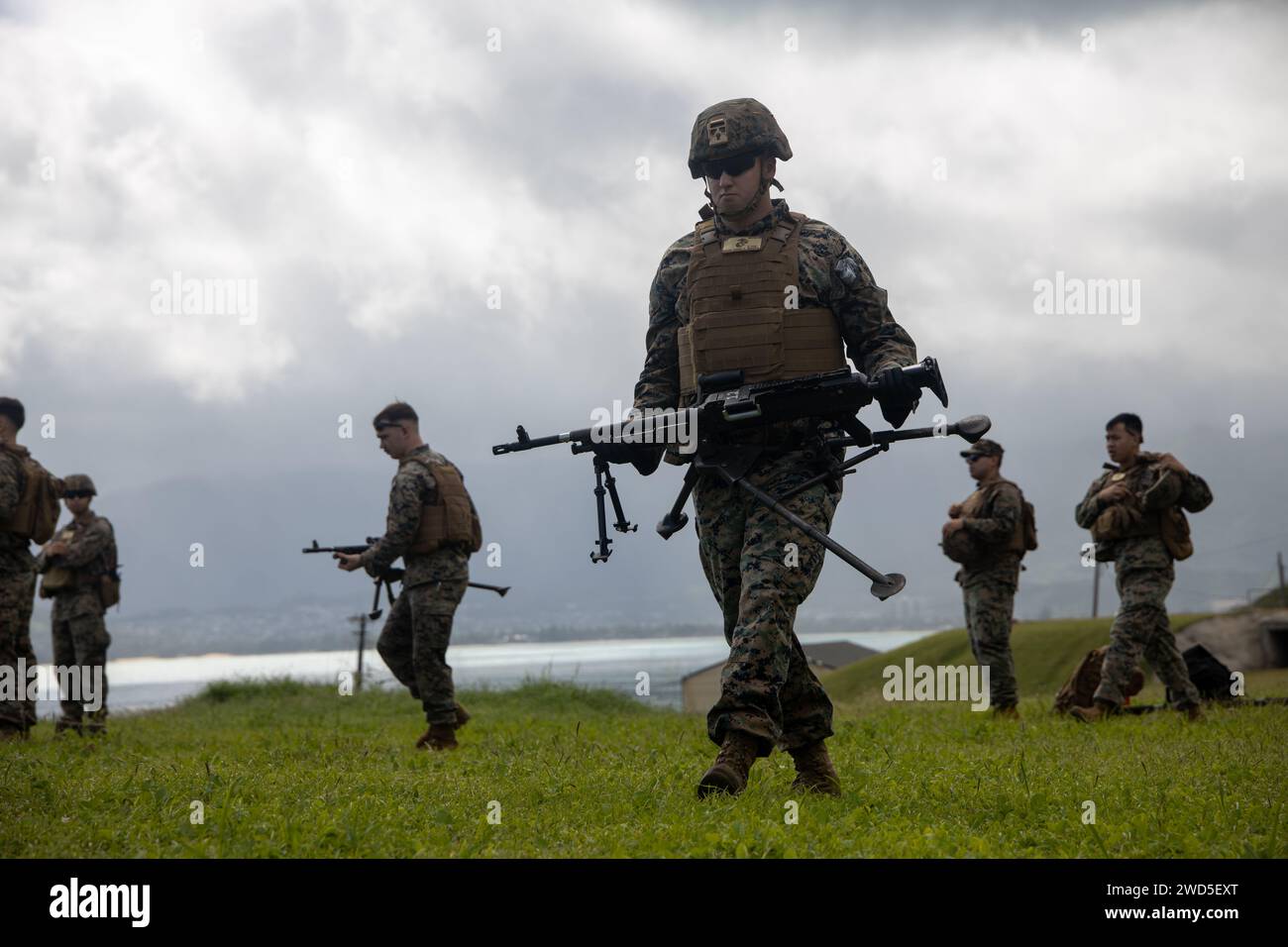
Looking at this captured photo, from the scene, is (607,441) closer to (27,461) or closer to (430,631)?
(430,631)

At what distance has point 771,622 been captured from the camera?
4.87 metres

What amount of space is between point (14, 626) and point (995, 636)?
8.95 m

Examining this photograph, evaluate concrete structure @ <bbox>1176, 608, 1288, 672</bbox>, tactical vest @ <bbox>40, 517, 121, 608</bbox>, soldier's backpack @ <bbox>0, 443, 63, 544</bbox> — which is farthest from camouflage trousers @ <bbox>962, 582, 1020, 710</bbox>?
tactical vest @ <bbox>40, 517, 121, 608</bbox>

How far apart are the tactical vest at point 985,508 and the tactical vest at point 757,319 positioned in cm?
670

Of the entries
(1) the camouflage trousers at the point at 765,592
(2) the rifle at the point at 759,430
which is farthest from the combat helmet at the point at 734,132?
(1) the camouflage trousers at the point at 765,592

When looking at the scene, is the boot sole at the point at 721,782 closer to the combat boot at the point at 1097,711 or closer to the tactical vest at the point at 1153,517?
the combat boot at the point at 1097,711

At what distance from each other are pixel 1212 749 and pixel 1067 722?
2.80 m

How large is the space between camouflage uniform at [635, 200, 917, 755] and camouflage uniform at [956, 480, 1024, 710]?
6477 mm

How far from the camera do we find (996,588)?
11.6 meters

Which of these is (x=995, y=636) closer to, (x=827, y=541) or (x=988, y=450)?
(x=988, y=450)

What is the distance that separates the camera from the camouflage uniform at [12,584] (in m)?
9.32

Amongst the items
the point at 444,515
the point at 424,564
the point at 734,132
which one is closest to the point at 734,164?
the point at 734,132

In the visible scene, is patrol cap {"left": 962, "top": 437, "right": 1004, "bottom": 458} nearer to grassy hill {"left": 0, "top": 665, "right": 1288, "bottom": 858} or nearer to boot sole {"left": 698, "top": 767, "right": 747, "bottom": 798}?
grassy hill {"left": 0, "top": 665, "right": 1288, "bottom": 858}
